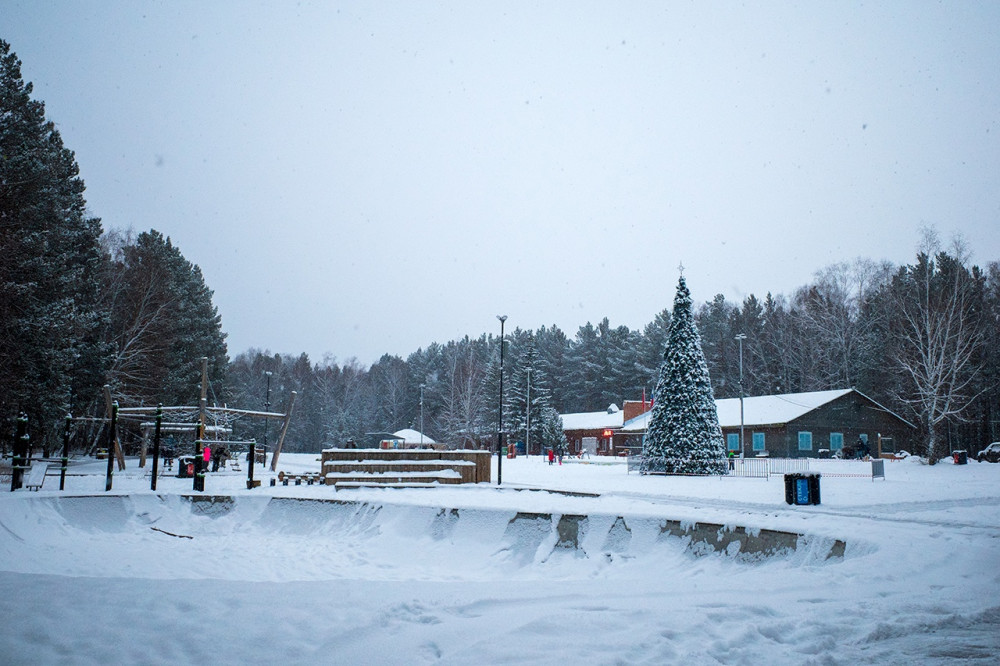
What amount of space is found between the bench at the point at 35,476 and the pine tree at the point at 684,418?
863 inches

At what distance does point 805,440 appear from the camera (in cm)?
4700

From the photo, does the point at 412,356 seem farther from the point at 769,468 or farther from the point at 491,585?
the point at 491,585

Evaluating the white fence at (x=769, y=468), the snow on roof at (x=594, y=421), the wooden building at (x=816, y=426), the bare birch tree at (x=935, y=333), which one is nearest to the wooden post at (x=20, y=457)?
the white fence at (x=769, y=468)

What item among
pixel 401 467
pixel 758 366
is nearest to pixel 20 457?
pixel 401 467

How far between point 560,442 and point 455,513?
Result: 131ft

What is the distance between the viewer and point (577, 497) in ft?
59.9

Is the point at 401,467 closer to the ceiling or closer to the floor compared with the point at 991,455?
closer to the ceiling

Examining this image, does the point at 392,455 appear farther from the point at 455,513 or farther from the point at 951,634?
the point at 951,634

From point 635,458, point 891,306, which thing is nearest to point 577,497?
point 635,458

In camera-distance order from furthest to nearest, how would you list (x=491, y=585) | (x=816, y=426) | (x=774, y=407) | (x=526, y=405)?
(x=526, y=405)
(x=774, y=407)
(x=816, y=426)
(x=491, y=585)

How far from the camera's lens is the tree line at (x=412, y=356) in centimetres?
2752

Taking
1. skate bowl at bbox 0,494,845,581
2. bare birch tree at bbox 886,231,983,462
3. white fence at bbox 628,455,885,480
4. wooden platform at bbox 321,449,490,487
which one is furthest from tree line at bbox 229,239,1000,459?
skate bowl at bbox 0,494,845,581

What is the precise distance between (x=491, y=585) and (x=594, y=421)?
200ft

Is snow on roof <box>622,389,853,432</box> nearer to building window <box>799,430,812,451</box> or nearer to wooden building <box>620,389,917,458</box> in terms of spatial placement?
wooden building <box>620,389,917,458</box>
